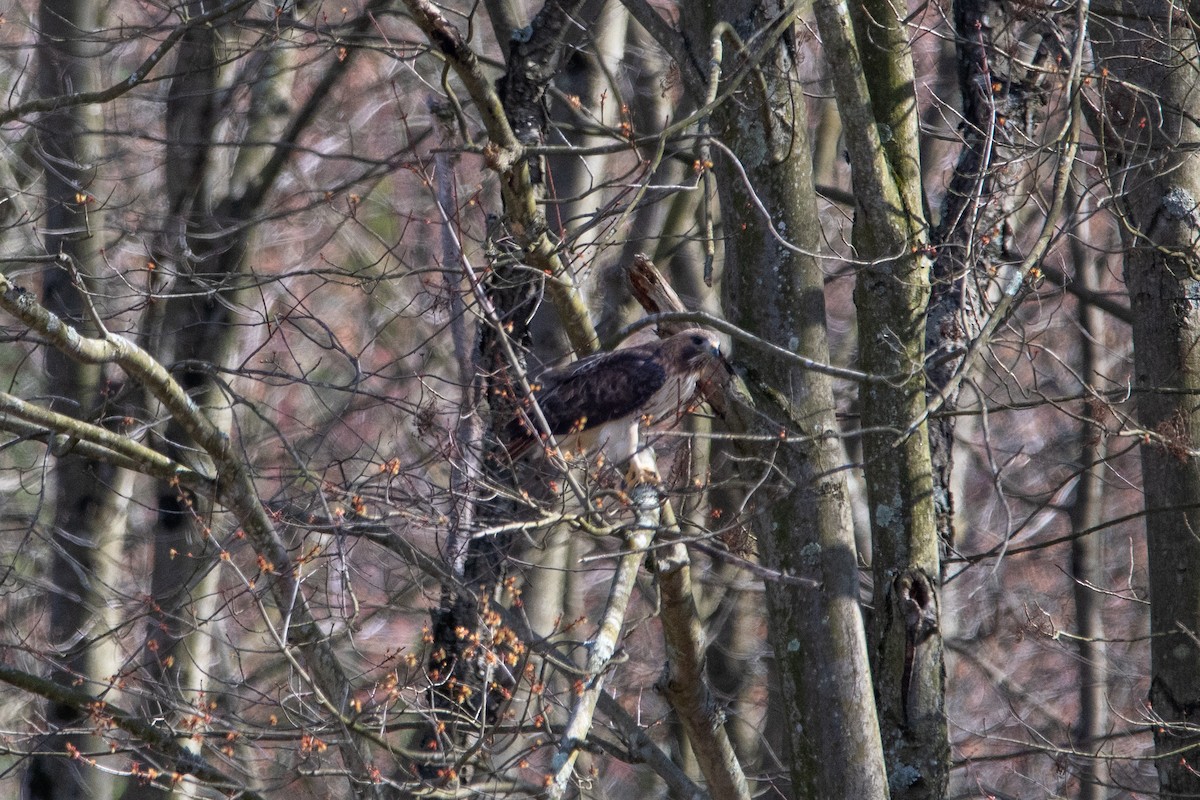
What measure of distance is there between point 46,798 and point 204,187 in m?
3.80

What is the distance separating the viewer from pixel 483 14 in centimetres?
1088

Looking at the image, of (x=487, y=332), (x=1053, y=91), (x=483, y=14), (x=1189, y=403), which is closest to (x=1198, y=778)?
(x=1189, y=403)

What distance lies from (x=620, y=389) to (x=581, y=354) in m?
0.90

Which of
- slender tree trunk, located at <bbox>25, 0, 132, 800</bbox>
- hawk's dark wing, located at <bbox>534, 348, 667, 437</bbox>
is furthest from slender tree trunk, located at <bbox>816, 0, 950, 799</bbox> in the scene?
slender tree trunk, located at <bbox>25, 0, 132, 800</bbox>

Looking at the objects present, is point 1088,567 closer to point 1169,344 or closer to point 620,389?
point 1169,344

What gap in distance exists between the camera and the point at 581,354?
5059 millimetres

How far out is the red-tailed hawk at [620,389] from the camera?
5.84 m

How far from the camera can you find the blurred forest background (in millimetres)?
4203

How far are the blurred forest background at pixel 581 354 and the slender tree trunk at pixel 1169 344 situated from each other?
0.06ft

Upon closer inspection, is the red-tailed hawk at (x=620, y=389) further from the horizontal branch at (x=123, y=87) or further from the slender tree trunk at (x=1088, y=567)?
the slender tree trunk at (x=1088, y=567)

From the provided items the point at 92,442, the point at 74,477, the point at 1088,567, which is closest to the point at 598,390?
the point at 92,442

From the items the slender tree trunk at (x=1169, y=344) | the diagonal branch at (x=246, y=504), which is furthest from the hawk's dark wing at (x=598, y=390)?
the slender tree trunk at (x=1169, y=344)

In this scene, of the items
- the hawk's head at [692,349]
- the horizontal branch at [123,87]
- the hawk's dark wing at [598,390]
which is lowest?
the hawk's dark wing at [598,390]

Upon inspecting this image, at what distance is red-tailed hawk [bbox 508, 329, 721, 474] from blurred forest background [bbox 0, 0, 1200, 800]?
0.16m
